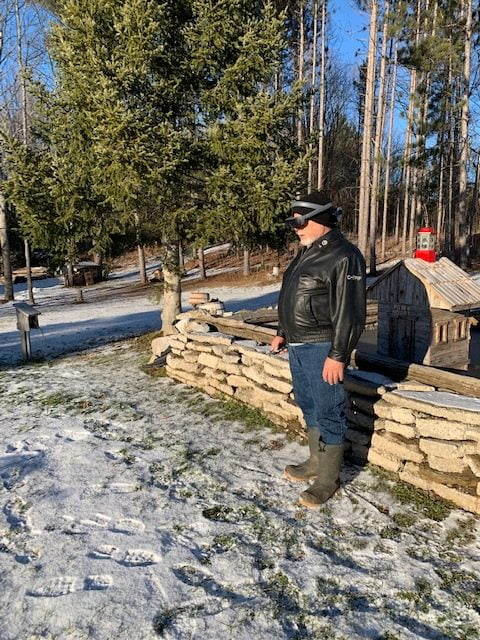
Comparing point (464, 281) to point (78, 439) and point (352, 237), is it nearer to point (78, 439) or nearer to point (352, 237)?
point (78, 439)

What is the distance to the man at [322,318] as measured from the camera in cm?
304

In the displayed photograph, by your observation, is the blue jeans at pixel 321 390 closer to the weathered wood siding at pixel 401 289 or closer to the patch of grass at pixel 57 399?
the weathered wood siding at pixel 401 289

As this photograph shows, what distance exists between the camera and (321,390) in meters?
3.29

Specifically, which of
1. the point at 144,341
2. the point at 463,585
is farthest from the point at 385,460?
the point at 144,341

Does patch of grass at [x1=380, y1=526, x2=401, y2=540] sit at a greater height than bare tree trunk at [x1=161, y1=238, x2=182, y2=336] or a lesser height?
lesser

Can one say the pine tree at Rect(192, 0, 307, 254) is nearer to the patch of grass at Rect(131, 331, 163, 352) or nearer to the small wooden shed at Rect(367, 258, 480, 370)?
the small wooden shed at Rect(367, 258, 480, 370)

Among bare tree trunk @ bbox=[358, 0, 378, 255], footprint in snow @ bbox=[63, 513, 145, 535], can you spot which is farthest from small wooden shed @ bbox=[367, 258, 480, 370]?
bare tree trunk @ bbox=[358, 0, 378, 255]

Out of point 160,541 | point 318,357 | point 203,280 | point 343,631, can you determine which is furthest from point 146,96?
point 203,280

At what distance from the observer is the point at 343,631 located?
2.28 m

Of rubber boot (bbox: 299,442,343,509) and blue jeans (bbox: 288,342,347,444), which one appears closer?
blue jeans (bbox: 288,342,347,444)

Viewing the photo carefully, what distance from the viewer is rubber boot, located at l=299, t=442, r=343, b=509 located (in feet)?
11.1

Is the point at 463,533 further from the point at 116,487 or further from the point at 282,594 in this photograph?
the point at 116,487

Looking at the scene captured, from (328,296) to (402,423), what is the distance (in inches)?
51.5

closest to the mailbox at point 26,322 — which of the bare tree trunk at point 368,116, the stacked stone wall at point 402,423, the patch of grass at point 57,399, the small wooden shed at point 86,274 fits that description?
the patch of grass at point 57,399
